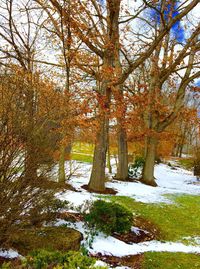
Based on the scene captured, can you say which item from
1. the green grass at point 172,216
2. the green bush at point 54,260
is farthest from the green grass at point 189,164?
the green bush at point 54,260

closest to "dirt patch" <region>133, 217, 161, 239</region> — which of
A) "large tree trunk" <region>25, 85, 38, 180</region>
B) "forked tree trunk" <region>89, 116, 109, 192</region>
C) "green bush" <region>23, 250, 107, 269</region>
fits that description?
"forked tree trunk" <region>89, 116, 109, 192</region>

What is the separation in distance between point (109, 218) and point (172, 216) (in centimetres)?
407

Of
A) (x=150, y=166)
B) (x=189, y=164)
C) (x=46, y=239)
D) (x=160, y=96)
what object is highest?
(x=160, y=96)

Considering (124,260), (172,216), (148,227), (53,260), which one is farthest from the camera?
(172,216)

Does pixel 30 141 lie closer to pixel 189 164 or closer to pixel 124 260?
pixel 124 260

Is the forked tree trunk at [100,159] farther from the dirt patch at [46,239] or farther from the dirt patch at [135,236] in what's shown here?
the dirt patch at [46,239]

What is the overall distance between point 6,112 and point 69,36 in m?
8.79

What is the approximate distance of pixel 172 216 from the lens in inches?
452

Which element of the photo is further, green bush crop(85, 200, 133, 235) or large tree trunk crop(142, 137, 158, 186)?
large tree trunk crop(142, 137, 158, 186)

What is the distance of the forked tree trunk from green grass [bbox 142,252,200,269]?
22.9ft

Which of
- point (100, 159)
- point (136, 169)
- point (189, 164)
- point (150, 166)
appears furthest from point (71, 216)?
point (189, 164)

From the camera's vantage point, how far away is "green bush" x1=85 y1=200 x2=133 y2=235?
8.01 m

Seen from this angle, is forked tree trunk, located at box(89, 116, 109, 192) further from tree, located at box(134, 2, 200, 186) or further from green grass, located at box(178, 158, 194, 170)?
green grass, located at box(178, 158, 194, 170)

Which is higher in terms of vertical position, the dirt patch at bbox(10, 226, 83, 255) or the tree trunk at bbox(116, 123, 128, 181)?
the tree trunk at bbox(116, 123, 128, 181)
